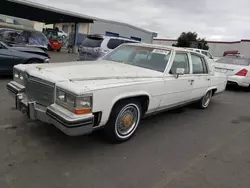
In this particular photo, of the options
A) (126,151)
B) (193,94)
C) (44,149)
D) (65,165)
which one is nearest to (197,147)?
(126,151)

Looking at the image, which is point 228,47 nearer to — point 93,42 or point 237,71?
point 237,71

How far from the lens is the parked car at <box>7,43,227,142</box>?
270 cm

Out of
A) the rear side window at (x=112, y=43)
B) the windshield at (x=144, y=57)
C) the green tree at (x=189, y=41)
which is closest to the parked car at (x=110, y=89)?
the windshield at (x=144, y=57)

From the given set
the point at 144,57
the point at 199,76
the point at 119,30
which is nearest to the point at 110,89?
the point at 144,57

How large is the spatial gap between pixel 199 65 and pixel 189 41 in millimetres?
33454

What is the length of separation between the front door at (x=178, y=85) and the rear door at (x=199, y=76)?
0.23 meters

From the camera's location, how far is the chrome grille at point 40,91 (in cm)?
291

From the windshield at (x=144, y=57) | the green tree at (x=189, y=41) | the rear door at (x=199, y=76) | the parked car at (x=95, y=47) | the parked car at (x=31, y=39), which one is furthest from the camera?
the green tree at (x=189, y=41)

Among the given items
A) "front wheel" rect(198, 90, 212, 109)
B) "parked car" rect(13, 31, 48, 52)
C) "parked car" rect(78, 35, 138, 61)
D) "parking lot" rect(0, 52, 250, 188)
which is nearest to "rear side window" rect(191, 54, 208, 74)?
"front wheel" rect(198, 90, 212, 109)

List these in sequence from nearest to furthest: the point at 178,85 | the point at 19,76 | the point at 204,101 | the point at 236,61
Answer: the point at 19,76 → the point at 178,85 → the point at 204,101 → the point at 236,61

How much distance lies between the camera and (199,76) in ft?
16.6

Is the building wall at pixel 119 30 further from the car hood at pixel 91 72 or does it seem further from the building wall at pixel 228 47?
the car hood at pixel 91 72

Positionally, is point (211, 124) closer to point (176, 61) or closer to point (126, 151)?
point (176, 61)

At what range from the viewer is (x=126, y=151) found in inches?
129
